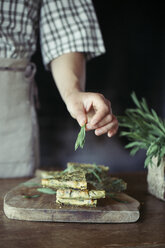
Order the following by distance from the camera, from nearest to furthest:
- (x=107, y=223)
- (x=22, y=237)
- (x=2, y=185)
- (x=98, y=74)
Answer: (x=22, y=237)
(x=107, y=223)
(x=2, y=185)
(x=98, y=74)

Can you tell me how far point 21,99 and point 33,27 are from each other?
0.38 m

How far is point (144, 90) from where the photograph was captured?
2678mm

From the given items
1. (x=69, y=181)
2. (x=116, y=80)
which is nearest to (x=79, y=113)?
(x=69, y=181)

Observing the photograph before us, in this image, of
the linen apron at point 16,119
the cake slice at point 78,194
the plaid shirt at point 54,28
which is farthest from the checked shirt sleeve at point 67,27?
Result: the cake slice at point 78,194

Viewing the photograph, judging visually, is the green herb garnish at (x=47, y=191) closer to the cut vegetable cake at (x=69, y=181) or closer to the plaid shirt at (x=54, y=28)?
the cut vegetable cake at (x=69, y=181)

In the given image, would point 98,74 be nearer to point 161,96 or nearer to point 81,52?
point 161,96

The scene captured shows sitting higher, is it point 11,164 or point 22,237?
point 22,237

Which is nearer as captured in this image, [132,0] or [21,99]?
[21,99]

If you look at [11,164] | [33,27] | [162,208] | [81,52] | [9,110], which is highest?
[33,27]

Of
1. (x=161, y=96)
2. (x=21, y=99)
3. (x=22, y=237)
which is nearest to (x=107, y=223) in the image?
(x=22, y=237)

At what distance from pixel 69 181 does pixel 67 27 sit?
2.95ft

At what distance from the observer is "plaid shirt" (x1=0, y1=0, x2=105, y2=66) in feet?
5.04

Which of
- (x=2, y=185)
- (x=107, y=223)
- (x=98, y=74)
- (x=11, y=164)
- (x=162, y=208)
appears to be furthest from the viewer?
(x=98, y=74)

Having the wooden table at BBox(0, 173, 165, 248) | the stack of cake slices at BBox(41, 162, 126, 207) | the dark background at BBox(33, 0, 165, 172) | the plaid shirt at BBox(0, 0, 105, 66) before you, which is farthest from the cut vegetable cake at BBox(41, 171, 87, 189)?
the dark background at BBox(33, 0, 165, 172)
